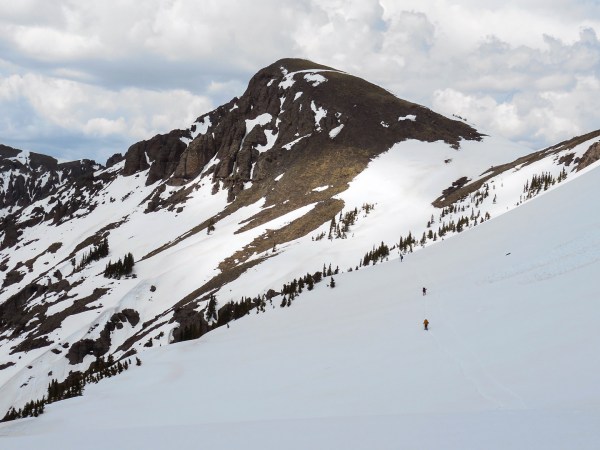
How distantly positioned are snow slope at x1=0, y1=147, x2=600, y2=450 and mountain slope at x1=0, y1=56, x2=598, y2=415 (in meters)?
14.5

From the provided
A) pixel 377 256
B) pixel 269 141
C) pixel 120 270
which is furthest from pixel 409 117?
pixel 120 270

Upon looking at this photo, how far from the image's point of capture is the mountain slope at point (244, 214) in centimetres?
5938

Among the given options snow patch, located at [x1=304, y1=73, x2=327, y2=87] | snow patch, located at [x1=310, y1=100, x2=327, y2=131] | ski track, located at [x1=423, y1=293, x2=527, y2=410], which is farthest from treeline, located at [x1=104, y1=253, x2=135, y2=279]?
snow patch, located at [x1=304, y1=73, x2=327, y2=87]

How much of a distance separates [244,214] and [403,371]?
79.0 m

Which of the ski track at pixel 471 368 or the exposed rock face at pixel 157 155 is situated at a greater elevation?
the exposed rock face at pixel 157 155

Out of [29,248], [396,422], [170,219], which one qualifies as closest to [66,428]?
[396,422]

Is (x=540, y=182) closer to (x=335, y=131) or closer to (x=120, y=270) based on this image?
(x=335, y=131)

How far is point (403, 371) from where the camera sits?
16531 mm

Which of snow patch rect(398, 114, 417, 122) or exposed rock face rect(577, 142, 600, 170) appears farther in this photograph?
snow patch rect(398, 114, 417, 122)

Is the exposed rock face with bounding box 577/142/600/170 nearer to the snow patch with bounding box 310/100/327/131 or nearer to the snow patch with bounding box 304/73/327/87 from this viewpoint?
the snow patch with bounding box 310/100/327/131

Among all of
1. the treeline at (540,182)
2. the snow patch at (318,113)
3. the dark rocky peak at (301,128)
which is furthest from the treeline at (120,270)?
the treeline at (540,182)

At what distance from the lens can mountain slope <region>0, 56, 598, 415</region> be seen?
59375 millimetres

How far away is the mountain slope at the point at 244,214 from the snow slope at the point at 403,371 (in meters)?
14.5

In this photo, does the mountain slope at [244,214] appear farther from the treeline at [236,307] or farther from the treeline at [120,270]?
the treeline at [120,270]
